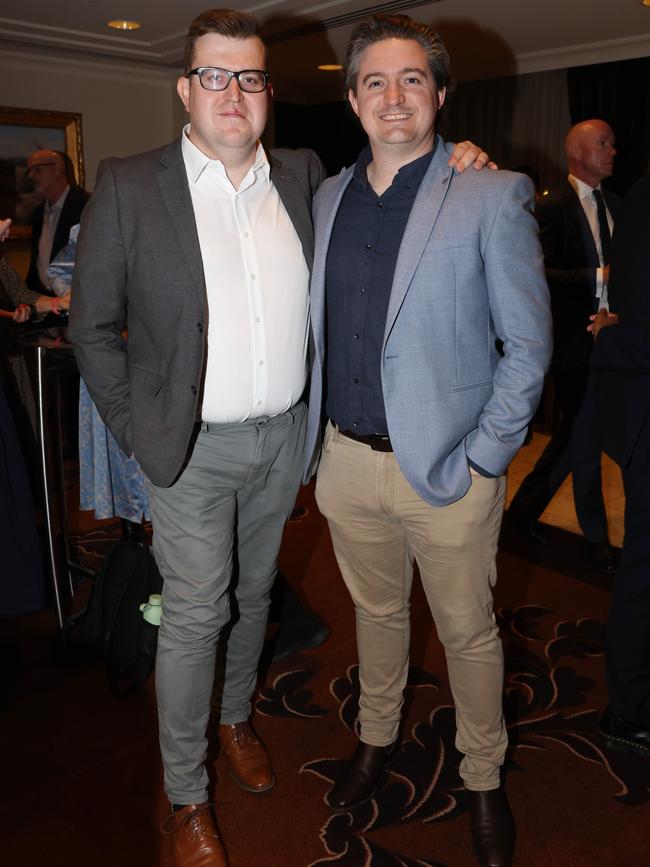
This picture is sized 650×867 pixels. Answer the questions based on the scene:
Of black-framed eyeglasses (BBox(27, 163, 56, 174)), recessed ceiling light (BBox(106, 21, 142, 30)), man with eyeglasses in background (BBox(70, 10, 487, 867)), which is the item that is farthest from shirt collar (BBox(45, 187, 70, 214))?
man with eyeglasses in background (BBox(70, 10, 487, 867))

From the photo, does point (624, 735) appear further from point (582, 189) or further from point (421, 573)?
point (582, 189)

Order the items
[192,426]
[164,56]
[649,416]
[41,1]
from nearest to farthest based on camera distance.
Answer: [192,426] < [649,416] < [41,1] < [164,56]

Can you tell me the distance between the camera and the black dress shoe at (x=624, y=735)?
87.0 inches

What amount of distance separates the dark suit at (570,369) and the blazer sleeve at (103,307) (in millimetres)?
2282

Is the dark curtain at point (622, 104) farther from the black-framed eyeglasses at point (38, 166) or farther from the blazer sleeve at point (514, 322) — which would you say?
the blazer sleeve at point (514, 322)

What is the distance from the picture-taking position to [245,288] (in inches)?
70.5

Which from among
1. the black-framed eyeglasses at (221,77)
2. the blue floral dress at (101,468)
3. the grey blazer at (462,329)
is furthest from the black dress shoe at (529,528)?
the black-framed eyeglasses at (221,77)

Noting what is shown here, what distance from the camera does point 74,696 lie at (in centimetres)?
249

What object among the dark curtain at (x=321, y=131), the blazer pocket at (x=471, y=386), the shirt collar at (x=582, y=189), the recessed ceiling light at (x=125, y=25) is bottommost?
the blazer pocket at (x=471, y=386)

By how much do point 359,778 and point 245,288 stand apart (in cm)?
125

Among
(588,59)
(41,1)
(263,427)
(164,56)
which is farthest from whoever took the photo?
(164,56)

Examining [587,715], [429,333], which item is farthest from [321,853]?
[429,333]

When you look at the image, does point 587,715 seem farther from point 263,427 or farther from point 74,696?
point 74,696

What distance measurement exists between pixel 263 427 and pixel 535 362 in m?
0.63
